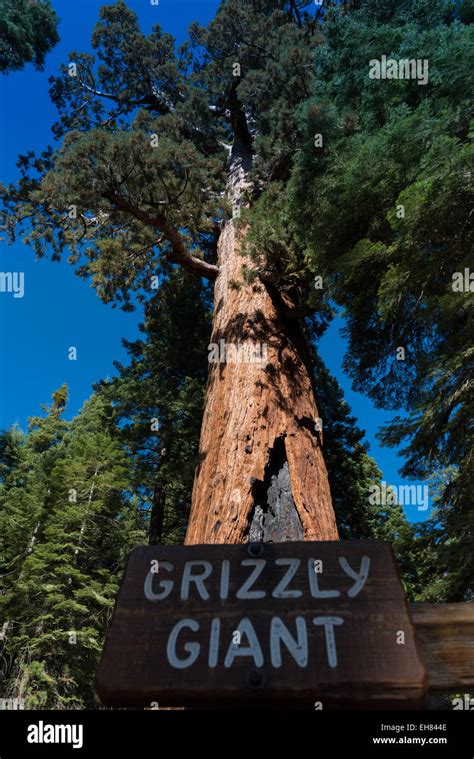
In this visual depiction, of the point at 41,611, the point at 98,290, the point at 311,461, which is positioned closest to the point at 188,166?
the point at 98,290

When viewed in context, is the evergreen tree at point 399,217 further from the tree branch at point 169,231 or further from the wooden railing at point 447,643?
the wooden railing at point 447,643

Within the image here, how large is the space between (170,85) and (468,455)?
32.4ft

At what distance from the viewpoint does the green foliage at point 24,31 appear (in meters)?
10.8

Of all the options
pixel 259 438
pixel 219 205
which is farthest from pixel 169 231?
pixel 259 438

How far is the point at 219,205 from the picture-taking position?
7.24 metres

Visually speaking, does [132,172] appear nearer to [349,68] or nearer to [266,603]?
[349,68]

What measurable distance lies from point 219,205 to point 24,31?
8.24 metres

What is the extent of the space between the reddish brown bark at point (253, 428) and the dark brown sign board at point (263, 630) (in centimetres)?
234
